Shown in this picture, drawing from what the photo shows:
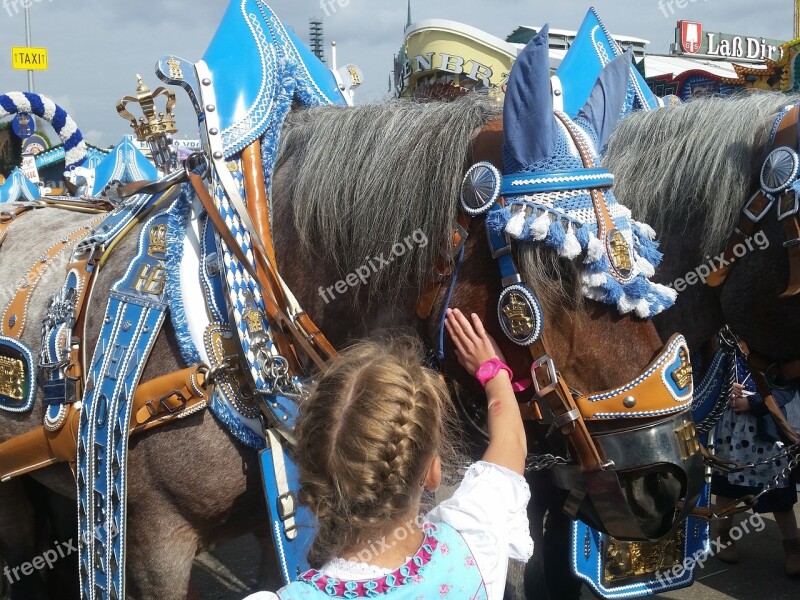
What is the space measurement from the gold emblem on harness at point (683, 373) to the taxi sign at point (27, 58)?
31.8 ft

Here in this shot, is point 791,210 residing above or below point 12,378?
above

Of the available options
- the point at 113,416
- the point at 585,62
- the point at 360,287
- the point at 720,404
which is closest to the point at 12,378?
the point at 113,416

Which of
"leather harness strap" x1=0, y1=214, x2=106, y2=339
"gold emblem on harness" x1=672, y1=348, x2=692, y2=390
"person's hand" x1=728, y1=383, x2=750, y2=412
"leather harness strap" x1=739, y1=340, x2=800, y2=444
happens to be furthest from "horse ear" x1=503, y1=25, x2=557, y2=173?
"person's hand" x1=728, y1=383, x2=750, y2=412

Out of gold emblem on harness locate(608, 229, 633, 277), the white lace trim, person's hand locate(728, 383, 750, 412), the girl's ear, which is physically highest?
gold emblem on harness locate(608, 229, 633, 277)

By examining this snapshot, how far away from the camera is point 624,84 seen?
198cm

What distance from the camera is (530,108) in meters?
1.55

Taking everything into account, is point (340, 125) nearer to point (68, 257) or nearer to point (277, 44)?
point (277, 44)

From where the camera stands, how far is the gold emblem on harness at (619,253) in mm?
1553

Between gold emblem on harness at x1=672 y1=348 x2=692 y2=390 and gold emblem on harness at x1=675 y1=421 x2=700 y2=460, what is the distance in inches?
3.5

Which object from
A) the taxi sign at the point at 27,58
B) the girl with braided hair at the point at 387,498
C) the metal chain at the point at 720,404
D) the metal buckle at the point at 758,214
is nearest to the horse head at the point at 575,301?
the girl with braided hair at the point at 387,498

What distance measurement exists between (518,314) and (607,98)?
72 centimetres

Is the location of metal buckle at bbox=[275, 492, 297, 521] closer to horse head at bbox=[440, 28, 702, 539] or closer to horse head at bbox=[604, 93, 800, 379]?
horse head at bbox=[440, 28, 702, 539]

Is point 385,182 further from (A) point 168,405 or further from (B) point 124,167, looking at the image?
(B) point 124,167

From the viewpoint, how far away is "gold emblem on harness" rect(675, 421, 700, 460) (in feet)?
5.26
